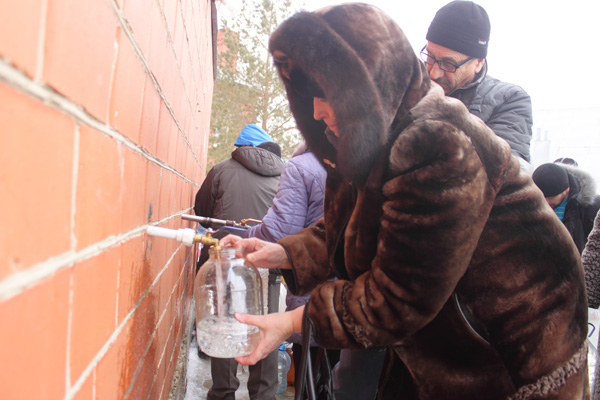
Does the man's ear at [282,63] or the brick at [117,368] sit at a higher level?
the man's ear at [282,63]

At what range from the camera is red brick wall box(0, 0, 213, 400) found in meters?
0.42

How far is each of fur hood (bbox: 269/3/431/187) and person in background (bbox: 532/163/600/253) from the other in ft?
10.2

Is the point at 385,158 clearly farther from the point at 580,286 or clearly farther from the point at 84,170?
the point at 84,170

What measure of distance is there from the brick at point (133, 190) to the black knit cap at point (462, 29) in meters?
1.75

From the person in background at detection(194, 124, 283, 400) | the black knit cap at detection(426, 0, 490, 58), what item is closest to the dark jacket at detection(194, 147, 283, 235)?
the person in background at detection(194, 124, 283, 400)

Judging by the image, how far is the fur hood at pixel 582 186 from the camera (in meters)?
3.97

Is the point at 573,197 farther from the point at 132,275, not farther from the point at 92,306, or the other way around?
the point at 92,306

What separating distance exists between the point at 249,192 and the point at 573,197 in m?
2.89

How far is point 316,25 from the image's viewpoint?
4.46ft

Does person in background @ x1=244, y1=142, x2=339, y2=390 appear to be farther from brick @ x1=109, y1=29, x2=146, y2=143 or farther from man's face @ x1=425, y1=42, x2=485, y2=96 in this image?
brick @ x1=109, y1=29, x2=146, y2=143

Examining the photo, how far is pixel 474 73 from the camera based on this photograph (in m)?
2.41

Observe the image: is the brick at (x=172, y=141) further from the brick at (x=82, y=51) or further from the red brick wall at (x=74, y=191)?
the brick at (x=82, y=51)

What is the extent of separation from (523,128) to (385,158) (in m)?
1.49

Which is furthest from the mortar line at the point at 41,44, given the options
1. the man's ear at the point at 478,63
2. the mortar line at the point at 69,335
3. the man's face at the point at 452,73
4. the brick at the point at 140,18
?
the man's ear at the point at 478,63
